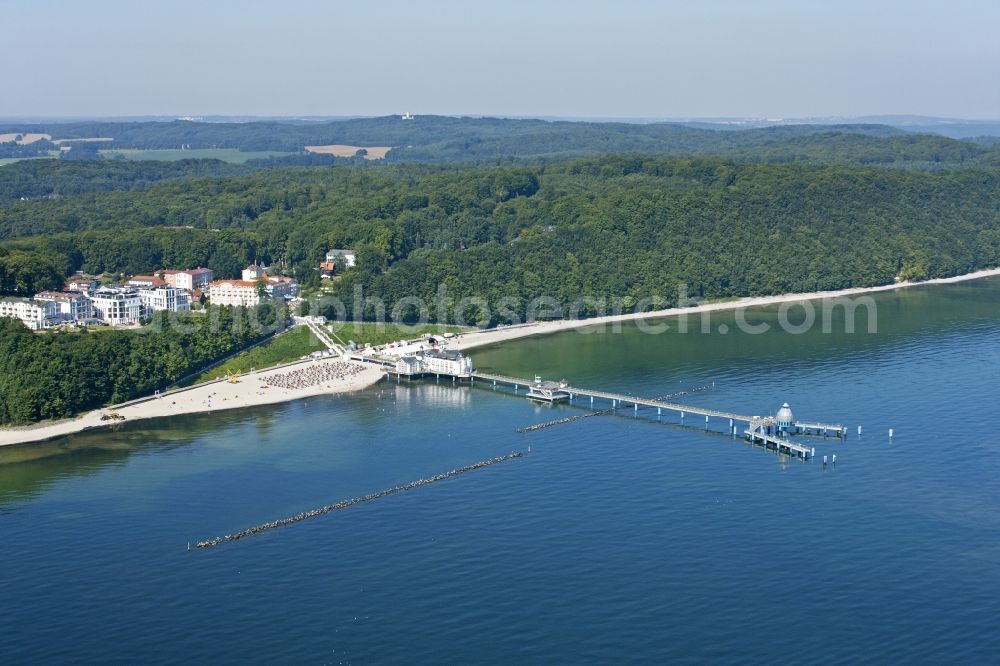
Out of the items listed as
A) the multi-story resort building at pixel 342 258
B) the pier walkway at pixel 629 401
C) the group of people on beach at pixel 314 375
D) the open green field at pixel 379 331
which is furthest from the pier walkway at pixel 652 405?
the multi-story resort building at pixel 342 258

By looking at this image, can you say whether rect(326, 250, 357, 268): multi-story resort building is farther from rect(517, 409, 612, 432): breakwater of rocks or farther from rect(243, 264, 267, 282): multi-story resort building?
rect(517, 409, 612, 432): breakwater of rocks

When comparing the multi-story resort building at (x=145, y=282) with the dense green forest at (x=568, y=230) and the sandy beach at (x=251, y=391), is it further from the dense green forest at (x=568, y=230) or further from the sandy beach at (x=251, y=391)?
the sandy beach at (x=251, y=391)

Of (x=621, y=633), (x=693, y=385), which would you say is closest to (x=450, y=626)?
(x=621, y=633)

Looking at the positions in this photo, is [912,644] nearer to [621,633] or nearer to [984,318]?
[621,633]

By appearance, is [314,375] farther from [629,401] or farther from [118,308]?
[629,401]

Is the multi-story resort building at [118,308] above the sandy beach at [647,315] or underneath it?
above
